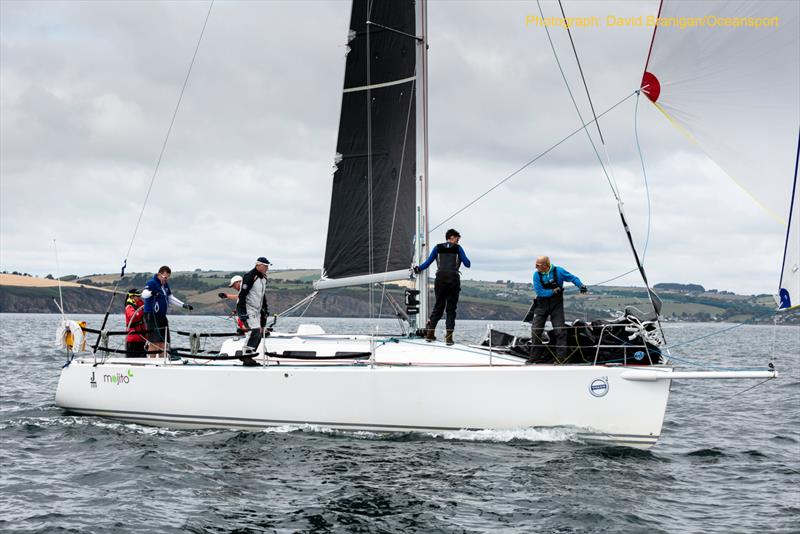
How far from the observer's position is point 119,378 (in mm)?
12469

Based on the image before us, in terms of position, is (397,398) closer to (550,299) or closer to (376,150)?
(550,299)

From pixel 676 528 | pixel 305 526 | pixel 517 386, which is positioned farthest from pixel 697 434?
pixel 305 526

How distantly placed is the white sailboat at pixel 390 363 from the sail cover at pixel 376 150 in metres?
0.02

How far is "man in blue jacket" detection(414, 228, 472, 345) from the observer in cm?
1219

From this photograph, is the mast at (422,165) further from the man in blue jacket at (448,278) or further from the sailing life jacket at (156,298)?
the sailing life jacket at (156,298)

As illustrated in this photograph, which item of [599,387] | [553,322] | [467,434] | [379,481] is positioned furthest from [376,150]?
[379,481]

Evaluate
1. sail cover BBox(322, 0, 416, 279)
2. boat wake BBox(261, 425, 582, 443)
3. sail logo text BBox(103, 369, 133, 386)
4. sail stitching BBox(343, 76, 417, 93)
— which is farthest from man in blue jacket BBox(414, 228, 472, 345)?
sail logo text BBox(103, 369, 133, 386)

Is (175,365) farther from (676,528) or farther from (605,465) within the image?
(676,528)

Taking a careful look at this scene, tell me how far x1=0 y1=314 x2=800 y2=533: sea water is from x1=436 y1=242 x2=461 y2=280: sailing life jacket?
96.8 inches

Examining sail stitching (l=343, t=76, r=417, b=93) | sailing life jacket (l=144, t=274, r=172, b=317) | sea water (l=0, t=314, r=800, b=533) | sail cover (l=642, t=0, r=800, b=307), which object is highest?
sail stitching (l=343, t=76, r=417, b=93)

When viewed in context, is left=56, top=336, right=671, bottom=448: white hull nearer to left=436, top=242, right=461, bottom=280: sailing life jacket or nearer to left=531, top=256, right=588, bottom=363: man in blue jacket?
left=531, top=256, right=588, bottom=363: man in blue jacket

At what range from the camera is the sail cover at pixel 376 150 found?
44.4 ft

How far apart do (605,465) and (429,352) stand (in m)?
3.02

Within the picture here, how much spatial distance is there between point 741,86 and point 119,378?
9.70 m
